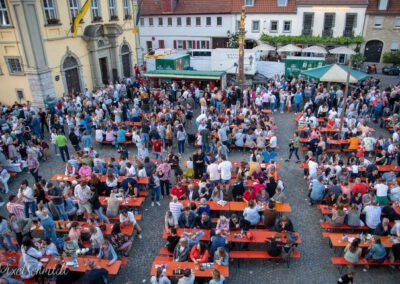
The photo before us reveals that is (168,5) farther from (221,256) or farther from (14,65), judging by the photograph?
(221,256)

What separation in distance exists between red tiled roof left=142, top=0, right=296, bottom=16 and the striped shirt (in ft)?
109

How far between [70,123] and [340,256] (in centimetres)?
1269

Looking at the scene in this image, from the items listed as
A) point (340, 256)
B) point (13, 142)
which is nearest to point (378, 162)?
point (340, 256)

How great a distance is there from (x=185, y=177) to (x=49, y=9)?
52.1ft

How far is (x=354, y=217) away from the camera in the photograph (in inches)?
366

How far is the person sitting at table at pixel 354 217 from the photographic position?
930 cm

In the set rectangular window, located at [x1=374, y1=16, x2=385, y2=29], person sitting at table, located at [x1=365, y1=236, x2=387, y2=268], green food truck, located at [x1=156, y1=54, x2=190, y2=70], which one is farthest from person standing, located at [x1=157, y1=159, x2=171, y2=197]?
rectangular window, located at [x1=374, y1=16, x2=385, y2=29]

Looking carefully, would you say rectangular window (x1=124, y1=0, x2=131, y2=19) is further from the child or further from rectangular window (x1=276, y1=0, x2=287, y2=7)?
the child

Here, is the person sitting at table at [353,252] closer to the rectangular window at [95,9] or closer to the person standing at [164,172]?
the person standing at [164,172]

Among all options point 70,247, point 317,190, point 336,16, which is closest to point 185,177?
point 317,190

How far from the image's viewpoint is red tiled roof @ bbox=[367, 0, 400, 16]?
1235 inches

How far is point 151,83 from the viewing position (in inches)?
974

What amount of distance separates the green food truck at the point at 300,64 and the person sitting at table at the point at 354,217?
734 inches

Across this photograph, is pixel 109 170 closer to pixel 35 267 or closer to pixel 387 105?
pixel 35 267
